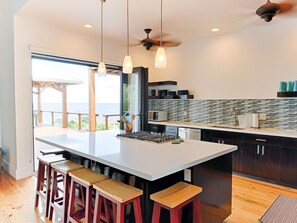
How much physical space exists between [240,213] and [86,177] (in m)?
1.88

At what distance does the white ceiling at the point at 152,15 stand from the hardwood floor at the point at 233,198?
2687 mm

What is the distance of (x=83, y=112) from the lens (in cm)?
856

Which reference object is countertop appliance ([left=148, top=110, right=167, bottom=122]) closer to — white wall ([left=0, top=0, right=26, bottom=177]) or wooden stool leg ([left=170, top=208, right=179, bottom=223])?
white wall ([left=0, top=0, right=26, bottom=177])

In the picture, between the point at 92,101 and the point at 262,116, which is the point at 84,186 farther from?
the point at 92,101

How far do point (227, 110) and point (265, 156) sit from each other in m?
1.22

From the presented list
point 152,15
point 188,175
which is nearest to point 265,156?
point 188,175

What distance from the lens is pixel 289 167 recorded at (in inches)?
127

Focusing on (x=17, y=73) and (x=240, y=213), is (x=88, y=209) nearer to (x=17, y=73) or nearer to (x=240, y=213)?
(x=240, y=213)

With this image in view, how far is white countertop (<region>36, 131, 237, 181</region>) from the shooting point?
1527 millimetres

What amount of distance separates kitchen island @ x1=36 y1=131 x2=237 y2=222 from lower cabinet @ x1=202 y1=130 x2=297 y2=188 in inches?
57.3

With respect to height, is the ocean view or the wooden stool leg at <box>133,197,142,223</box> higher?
the ocean view

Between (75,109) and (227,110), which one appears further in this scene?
(75,109)

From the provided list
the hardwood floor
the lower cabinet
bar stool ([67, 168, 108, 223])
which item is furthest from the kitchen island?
the lower cabinet

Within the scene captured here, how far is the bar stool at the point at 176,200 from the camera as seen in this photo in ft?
5.06
